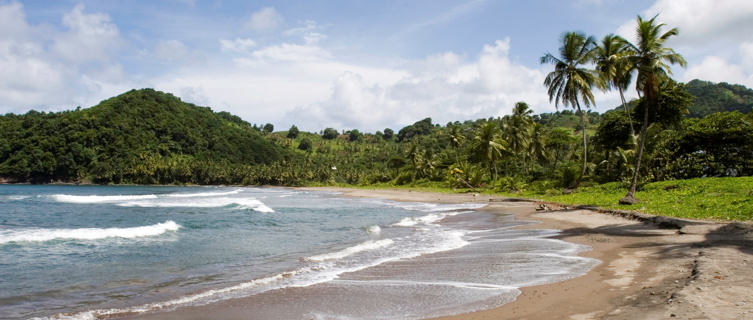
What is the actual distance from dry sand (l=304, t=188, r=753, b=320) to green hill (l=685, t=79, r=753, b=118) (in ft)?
333

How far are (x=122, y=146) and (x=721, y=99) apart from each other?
16592cm

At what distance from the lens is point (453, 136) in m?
61.1

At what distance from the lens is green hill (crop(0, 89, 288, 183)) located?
11931 centimetres

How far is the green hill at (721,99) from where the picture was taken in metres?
98.3

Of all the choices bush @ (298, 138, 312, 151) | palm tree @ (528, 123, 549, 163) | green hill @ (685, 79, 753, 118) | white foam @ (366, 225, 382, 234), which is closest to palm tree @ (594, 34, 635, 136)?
white foam @ (366, 225, 382, 234)

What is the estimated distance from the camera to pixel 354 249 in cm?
1323

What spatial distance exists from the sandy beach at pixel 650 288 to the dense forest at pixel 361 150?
20124 mm

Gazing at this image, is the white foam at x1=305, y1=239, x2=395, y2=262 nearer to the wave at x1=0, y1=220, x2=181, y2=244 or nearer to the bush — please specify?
the wave at x1=0, y1=220, x2=181, y2=244

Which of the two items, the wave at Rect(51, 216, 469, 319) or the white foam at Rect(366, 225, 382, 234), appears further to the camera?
the white foam at Rect(366, 225, 382, 234)

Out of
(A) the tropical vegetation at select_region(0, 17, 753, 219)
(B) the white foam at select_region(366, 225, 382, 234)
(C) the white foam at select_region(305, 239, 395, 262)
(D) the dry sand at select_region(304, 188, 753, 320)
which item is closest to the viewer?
(D) the dry sand at select_region(304, 188, 753, 320)

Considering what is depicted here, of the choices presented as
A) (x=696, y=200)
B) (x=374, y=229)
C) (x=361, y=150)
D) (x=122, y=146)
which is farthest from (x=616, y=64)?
(x=122, y=146)

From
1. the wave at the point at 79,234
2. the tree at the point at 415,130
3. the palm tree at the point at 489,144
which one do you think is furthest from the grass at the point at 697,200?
the tree at the point at 415,130

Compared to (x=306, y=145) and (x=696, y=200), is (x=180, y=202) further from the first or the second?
(x=306, y=145)

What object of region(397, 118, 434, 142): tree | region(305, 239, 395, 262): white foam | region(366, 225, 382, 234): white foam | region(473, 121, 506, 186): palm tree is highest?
region(397, 118, 434, 142): tree
